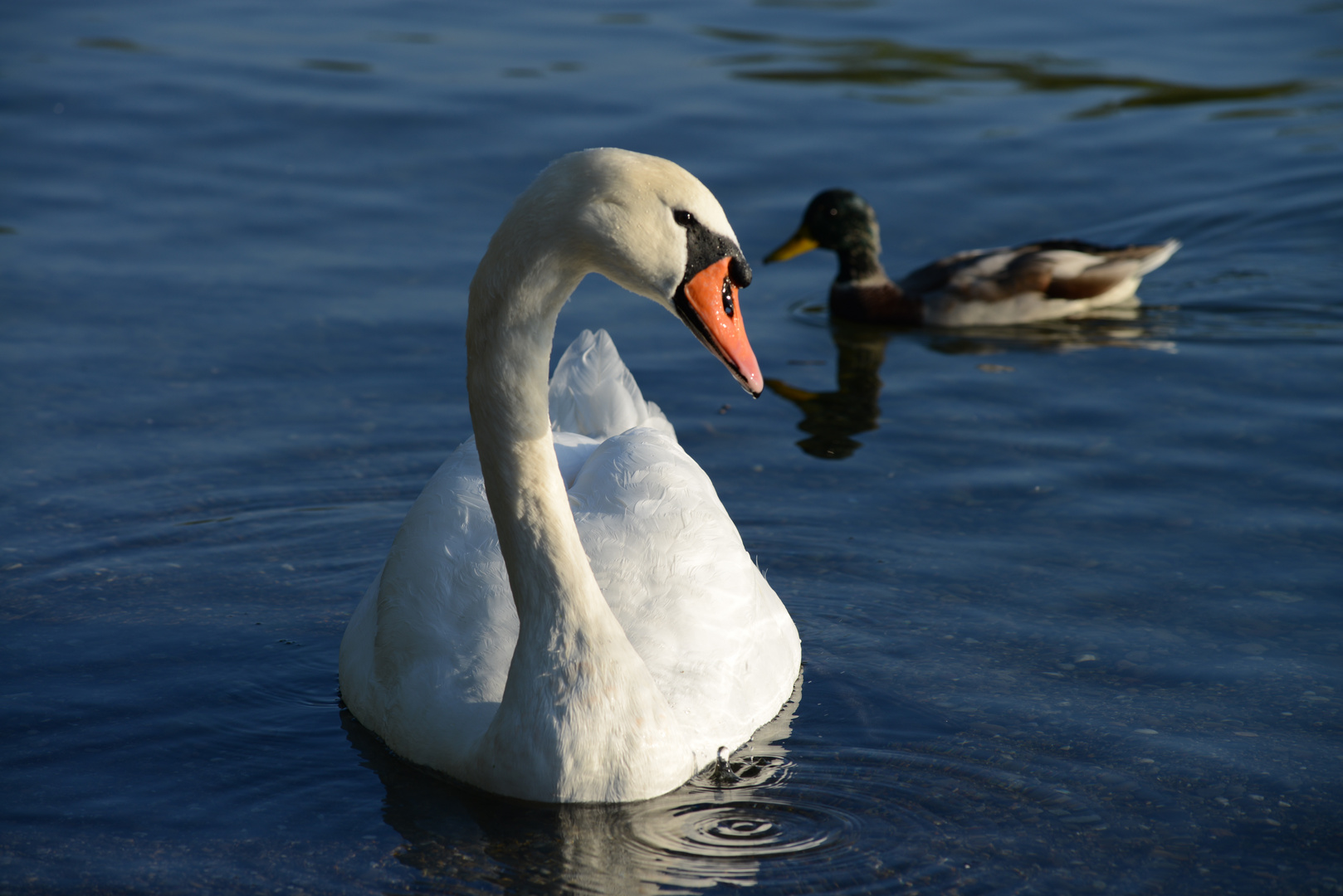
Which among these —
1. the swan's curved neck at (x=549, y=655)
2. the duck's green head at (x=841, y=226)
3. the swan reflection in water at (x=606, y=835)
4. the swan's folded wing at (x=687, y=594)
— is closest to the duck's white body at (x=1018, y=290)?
the duck's green head at (x=841, y=226)

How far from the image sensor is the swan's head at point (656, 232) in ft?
13.6

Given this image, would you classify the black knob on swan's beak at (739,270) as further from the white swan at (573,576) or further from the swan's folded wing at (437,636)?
the swan's folded wing at (437,636)

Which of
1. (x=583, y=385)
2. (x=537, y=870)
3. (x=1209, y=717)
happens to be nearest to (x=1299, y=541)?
(x=1209, y=717)

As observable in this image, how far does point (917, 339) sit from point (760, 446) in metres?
2.37

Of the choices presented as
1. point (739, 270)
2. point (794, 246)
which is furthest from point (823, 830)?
point (794, 246)

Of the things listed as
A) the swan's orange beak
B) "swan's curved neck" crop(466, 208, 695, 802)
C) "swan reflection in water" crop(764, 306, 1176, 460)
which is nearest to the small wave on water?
"swan's curved neck" crop(466, 208, 695, 802)

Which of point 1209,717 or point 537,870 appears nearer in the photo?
point 537,870

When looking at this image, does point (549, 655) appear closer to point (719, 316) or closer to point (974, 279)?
point (719, 316)

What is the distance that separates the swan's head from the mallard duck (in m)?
5.81

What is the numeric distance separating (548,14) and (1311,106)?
24.5ft

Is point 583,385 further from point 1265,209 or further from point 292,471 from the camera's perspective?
point 1265,209

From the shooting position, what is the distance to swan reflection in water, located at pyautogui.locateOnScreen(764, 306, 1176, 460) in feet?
28.0

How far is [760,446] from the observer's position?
804 cm

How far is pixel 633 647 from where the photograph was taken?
5008mm
